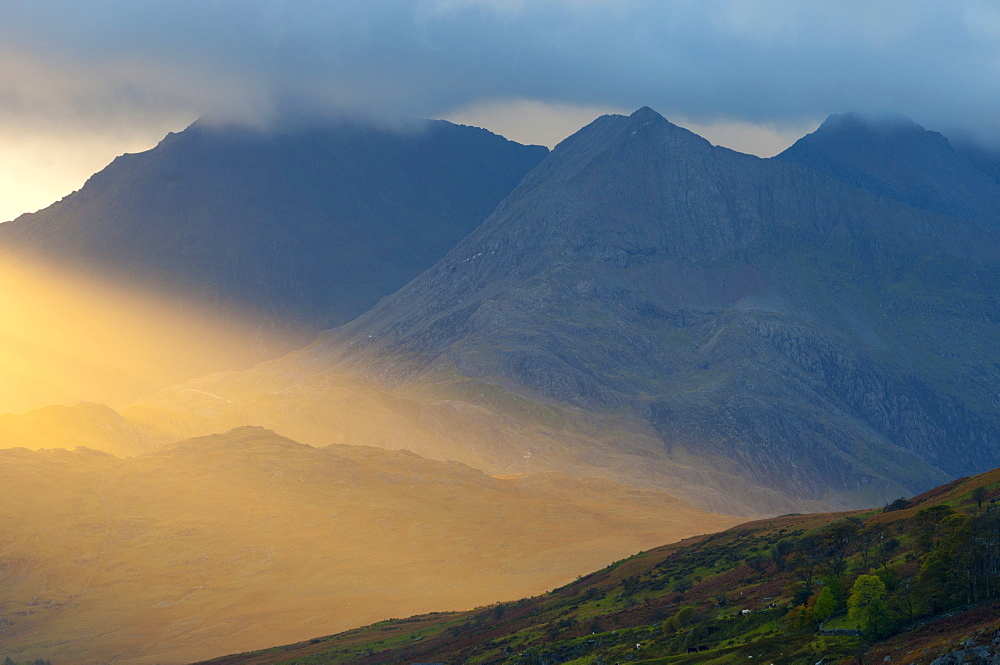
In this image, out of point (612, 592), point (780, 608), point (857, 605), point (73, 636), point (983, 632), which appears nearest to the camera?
point (983, 632)

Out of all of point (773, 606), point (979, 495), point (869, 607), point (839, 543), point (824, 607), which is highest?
point (979, 495)

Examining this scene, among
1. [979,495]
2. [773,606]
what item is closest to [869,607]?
[773,606]

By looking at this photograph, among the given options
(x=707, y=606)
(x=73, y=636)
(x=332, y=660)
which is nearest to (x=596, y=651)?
(x=707, y=606)

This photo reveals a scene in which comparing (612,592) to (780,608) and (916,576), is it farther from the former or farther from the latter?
(916,576)

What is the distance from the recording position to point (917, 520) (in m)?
89.6

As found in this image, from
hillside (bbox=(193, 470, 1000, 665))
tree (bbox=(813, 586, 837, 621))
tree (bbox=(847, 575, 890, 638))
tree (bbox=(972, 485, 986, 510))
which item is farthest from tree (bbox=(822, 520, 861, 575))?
tree (bbox=(847, 575, 890, 638))

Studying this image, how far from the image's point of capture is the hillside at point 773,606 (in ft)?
240

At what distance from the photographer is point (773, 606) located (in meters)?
89.3

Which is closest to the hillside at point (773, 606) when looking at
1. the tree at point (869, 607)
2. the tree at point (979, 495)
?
the tree at point (869, 607)

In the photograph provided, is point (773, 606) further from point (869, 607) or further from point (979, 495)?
point (979, 495)

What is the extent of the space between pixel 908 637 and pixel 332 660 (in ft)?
265

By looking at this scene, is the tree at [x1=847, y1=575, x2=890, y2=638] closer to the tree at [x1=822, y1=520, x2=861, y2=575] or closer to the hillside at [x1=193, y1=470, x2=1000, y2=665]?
the hillside at [x1=193, y1=470, x2=1000, y2=665]

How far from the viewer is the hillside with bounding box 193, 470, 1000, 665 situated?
7325cm

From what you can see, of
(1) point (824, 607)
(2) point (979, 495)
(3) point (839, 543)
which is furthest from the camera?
(3) point (839, 543)
